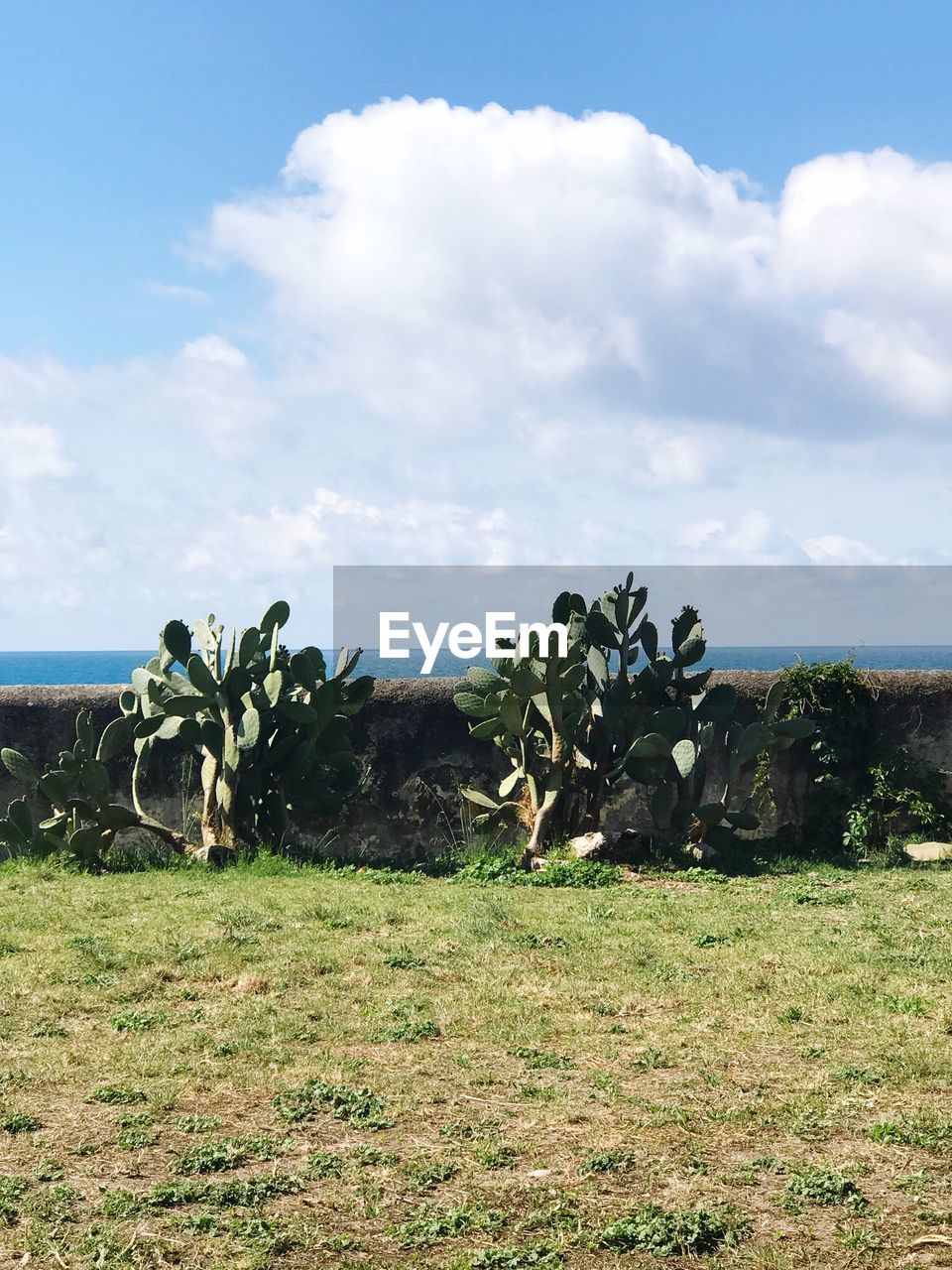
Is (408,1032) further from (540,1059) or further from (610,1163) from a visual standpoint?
(610,1163)

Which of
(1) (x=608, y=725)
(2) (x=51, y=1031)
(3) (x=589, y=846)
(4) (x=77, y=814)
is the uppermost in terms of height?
(1) (x=608, y=725)

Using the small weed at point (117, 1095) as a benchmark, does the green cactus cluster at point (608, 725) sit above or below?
above

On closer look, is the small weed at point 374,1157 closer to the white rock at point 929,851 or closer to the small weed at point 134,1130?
the small weed at point 134,1130

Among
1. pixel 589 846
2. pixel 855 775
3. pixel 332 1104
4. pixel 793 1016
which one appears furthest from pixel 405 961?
pixel 855 775

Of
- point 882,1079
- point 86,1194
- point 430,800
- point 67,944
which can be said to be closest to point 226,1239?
point 86,1194

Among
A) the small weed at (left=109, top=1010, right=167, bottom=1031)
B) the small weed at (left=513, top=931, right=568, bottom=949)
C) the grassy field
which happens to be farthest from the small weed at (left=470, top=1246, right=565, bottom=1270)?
the small weed at (left=513, top=931, right=568, bottom=949)

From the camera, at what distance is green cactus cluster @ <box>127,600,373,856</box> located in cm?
888

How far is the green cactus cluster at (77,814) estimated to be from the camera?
866 centimetres

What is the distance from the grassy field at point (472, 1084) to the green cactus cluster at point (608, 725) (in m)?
1.75

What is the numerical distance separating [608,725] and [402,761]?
Result: 1.89 m

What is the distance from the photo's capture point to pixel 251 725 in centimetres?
859

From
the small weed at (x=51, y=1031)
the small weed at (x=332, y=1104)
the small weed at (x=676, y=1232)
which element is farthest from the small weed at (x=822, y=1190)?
the small weed at (x=51, y=1031)

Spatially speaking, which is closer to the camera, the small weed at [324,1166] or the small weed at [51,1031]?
the small weed at [324,1166]

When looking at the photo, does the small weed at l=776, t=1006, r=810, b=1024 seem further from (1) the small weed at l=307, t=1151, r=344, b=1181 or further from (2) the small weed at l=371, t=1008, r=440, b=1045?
(1) the small weed at l=307, t=1151, r=344, b=1181
